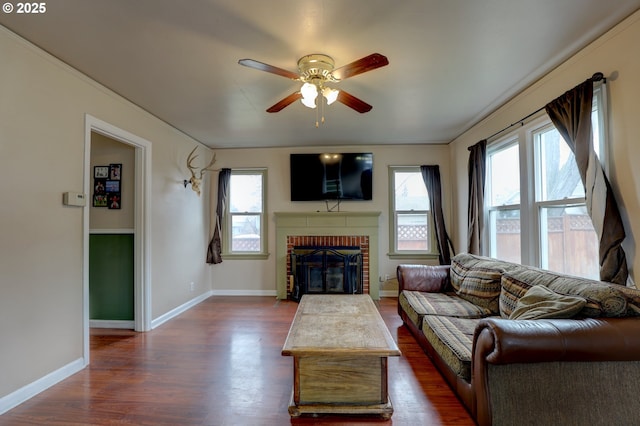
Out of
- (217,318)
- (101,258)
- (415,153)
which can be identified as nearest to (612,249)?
(415,153)

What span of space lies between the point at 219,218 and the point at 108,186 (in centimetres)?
181

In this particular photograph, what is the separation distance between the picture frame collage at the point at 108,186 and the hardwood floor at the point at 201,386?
154cm

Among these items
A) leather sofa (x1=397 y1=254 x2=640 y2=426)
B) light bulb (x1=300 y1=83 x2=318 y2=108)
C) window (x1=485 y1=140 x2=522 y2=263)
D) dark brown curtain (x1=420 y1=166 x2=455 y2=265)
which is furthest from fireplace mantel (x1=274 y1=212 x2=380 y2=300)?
leather sofa (x1=397 y1=254 x2=640 y2=426)

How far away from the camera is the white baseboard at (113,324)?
12.1 feet

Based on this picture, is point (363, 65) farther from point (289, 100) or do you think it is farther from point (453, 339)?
point (453, 339)

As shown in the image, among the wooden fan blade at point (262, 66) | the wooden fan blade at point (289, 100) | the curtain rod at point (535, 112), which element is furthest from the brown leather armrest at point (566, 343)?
the wooden fan blade at point (289, 100)

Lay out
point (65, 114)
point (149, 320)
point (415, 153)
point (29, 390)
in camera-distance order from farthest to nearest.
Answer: point (415, 153)
point (149, 320)
point (65, 114)
point (29, 390)

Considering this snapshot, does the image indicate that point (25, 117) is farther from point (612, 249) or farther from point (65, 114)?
point (612, 249)

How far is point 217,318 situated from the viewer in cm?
402

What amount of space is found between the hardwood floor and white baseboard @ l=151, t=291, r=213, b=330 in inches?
10.9

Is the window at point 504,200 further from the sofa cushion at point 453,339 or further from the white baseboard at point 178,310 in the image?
the white baseboard at point 178,310

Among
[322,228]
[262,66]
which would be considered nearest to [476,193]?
[322,228]

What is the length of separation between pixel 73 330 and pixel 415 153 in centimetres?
505

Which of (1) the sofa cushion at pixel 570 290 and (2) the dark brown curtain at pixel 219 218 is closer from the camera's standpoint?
(1) the sofa cushion at pixel 570 290
